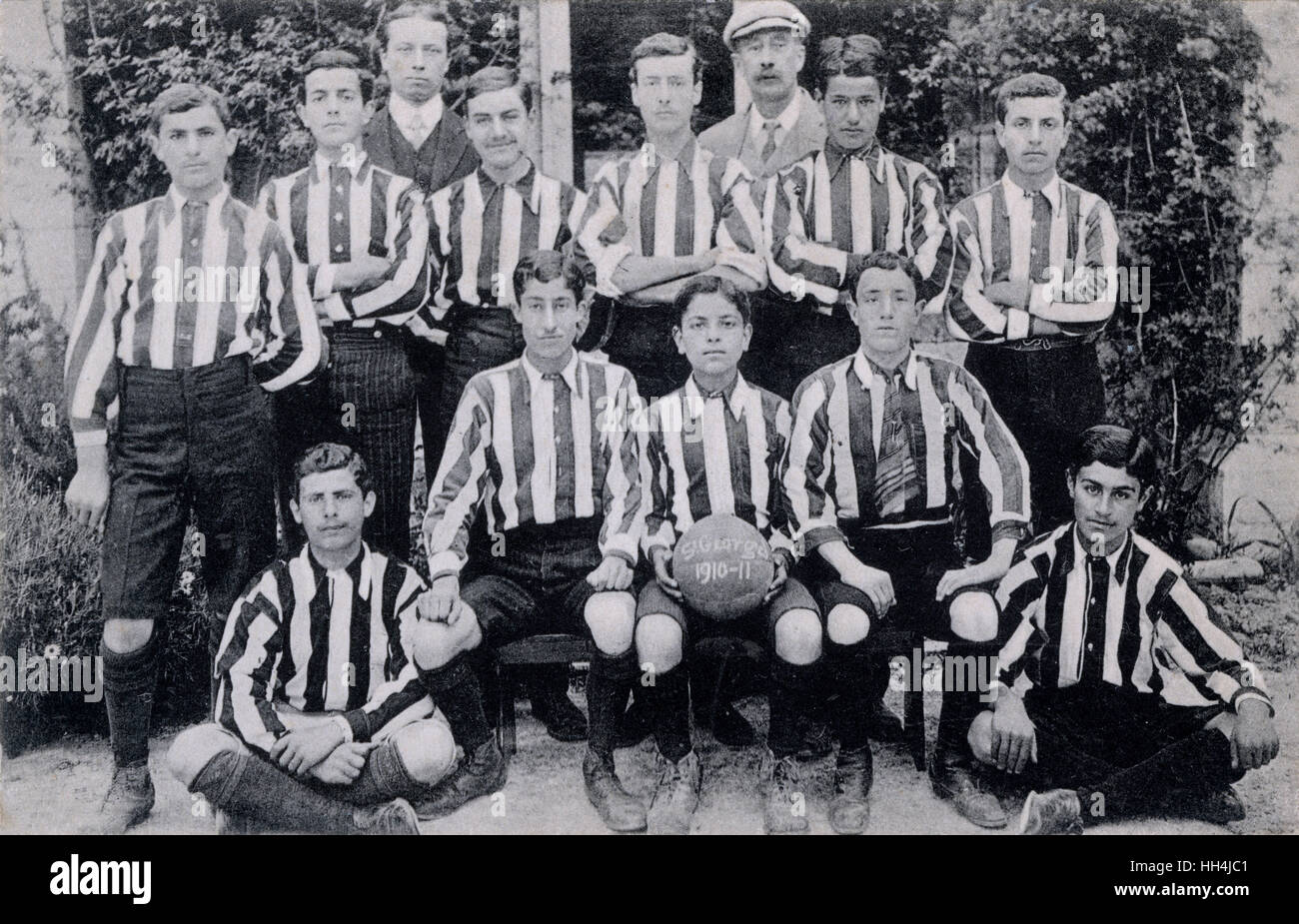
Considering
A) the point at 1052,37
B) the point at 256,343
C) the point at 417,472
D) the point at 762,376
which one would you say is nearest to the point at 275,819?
the point at 417,472

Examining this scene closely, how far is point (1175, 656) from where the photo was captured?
422cm

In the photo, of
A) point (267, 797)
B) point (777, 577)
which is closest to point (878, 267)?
point (777, 577)

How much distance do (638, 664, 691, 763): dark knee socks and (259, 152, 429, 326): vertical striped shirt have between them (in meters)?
1.49

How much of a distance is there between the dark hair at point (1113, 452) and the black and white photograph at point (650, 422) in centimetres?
2

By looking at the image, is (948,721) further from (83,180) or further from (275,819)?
(83,180)

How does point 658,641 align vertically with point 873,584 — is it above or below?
below

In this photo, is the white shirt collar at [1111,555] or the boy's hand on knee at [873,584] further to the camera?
the white shirt collar at [1111,555]

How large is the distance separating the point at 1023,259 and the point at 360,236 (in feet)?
7.38

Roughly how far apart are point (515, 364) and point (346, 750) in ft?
4.42

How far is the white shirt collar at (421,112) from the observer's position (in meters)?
4.40

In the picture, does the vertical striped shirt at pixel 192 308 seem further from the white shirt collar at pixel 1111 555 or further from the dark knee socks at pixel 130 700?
the white shirt collar at pixel 1111 555

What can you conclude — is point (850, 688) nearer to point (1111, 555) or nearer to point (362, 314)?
point (1111, 555)

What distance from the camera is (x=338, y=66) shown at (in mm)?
4371

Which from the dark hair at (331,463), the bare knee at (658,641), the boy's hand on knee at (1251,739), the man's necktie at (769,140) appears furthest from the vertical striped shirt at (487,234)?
the boy's hand on knee at (1251,739)
